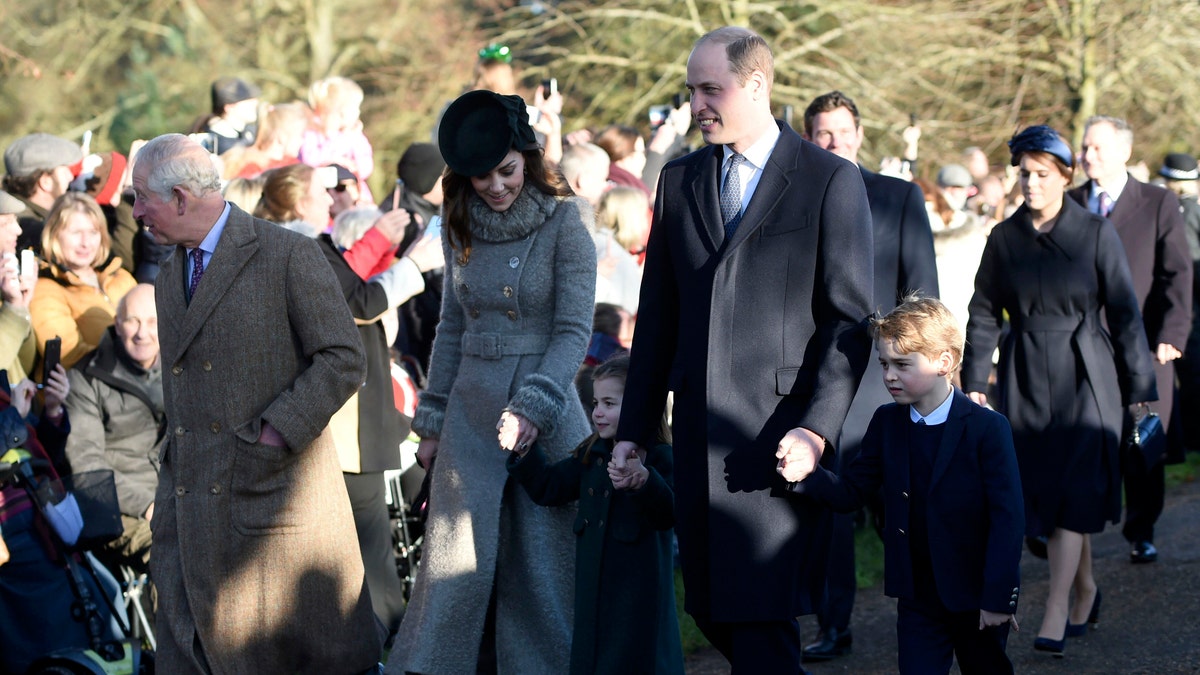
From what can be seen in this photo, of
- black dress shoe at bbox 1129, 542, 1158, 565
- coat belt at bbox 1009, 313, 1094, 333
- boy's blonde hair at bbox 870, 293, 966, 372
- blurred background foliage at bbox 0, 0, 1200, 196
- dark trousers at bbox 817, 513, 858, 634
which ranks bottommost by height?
black dress shoe at bbox 1129, 542, 1158, 565

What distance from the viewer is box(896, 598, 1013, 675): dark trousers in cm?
453

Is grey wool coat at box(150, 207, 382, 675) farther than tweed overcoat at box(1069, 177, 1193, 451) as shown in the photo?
No

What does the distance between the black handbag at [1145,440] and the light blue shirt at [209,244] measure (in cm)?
403

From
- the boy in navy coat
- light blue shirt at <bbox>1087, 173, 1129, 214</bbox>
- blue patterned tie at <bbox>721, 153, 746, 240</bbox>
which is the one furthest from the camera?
light blue shirt at <bbox>1087, 173, 1129, 214</bbox>

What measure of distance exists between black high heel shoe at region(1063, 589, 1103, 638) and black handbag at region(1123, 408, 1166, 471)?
0.63 metres

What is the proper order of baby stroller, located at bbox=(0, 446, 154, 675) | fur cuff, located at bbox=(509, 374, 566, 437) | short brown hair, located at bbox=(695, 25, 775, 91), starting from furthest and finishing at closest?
baby stroller, located at bbox=(0, 446, 154, 675) < fur cuff, located at bbox=(509, 374, 566, 437) < short brown hair, located at bbox=(695, 25, 775, 91)

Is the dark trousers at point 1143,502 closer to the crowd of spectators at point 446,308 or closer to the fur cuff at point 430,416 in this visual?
the crowd of spectators at point 446,308

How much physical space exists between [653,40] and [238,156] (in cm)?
922

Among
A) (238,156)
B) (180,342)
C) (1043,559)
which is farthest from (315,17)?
(180,342)

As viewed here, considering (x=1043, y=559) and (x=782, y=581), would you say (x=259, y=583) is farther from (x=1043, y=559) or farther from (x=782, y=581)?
(x=1043, y=559)

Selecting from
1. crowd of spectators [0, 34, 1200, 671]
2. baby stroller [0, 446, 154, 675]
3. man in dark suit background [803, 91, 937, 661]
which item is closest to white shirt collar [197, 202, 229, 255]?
crowd of spectators [0, 34, 1200, 671]

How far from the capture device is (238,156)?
939 centimetres

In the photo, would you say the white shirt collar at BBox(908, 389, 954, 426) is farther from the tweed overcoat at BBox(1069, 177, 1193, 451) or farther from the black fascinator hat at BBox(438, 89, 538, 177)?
the tweed overcoat at BBox(1069, 177, 1193, 451)

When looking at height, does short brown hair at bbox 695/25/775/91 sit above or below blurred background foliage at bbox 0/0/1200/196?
below
